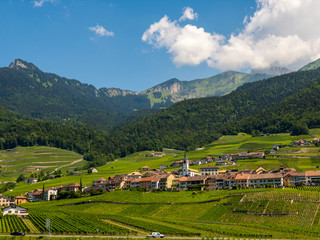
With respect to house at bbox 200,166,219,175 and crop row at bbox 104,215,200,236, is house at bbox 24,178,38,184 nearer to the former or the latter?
house at bbox 200,166,219,175

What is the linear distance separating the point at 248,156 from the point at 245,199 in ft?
281

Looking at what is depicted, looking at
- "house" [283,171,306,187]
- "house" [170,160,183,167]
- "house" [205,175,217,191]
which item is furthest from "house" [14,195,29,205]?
"house" [283,171,306,187]

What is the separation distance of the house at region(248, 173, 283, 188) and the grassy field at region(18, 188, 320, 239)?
16.6 metres

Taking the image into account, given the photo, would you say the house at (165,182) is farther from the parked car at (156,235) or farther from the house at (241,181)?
the parked car at (156,235)

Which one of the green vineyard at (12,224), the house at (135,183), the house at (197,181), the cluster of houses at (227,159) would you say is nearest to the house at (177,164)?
the cluster of houses at (227,159)

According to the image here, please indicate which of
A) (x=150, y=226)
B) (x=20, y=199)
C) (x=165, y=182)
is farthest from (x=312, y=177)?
(x=20, y=199)

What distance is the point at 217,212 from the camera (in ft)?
319

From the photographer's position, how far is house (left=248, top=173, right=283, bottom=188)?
12600cm

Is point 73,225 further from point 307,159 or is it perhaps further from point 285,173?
point 307,159

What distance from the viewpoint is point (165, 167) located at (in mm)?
197500

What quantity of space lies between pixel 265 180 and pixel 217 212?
118 ft

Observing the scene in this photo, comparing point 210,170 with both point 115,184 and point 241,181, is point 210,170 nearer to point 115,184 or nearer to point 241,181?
point 241,181

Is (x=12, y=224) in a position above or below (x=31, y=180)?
below

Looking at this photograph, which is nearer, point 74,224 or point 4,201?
point 74,224
